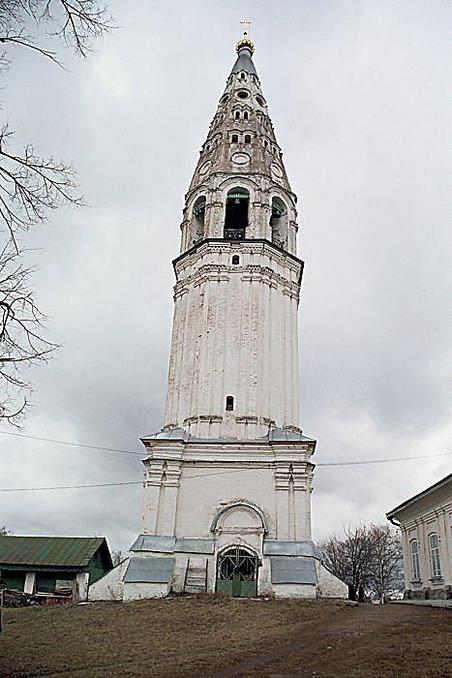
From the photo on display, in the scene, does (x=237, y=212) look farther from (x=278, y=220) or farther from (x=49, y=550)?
(x=49, y=550)

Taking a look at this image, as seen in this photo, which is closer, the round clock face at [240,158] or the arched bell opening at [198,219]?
the arched bell opening at [198,219]

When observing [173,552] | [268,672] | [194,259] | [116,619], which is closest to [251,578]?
[173,552]

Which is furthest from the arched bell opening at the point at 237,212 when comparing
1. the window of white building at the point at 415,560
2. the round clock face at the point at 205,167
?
the window of white building at the point at 415,560

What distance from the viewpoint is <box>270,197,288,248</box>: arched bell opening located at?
3306 cm

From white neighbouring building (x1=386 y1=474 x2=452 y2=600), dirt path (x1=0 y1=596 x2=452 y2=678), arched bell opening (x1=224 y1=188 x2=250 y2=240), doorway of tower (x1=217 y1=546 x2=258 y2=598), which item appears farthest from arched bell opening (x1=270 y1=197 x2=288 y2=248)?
dirt path (x1=0 y1=596 x2=452 y2=678)

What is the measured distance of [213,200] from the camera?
32000 mm

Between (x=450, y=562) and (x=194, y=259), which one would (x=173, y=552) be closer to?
(x=450, y=562)

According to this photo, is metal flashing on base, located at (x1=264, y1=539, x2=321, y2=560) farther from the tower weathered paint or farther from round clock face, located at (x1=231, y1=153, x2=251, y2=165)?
round clock face, located at (x1=231, y1=153, x2=251, y2=165)

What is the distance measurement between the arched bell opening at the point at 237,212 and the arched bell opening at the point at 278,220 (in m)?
1.59

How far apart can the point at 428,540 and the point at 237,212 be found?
754 inches

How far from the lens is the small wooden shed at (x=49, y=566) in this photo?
3106 cm

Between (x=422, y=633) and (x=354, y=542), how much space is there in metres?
51.2

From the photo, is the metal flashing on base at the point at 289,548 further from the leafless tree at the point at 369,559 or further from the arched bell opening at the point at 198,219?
the leafless tree at the point at 369,559

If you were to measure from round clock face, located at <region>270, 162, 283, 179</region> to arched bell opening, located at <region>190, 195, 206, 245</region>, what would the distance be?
449 cm
